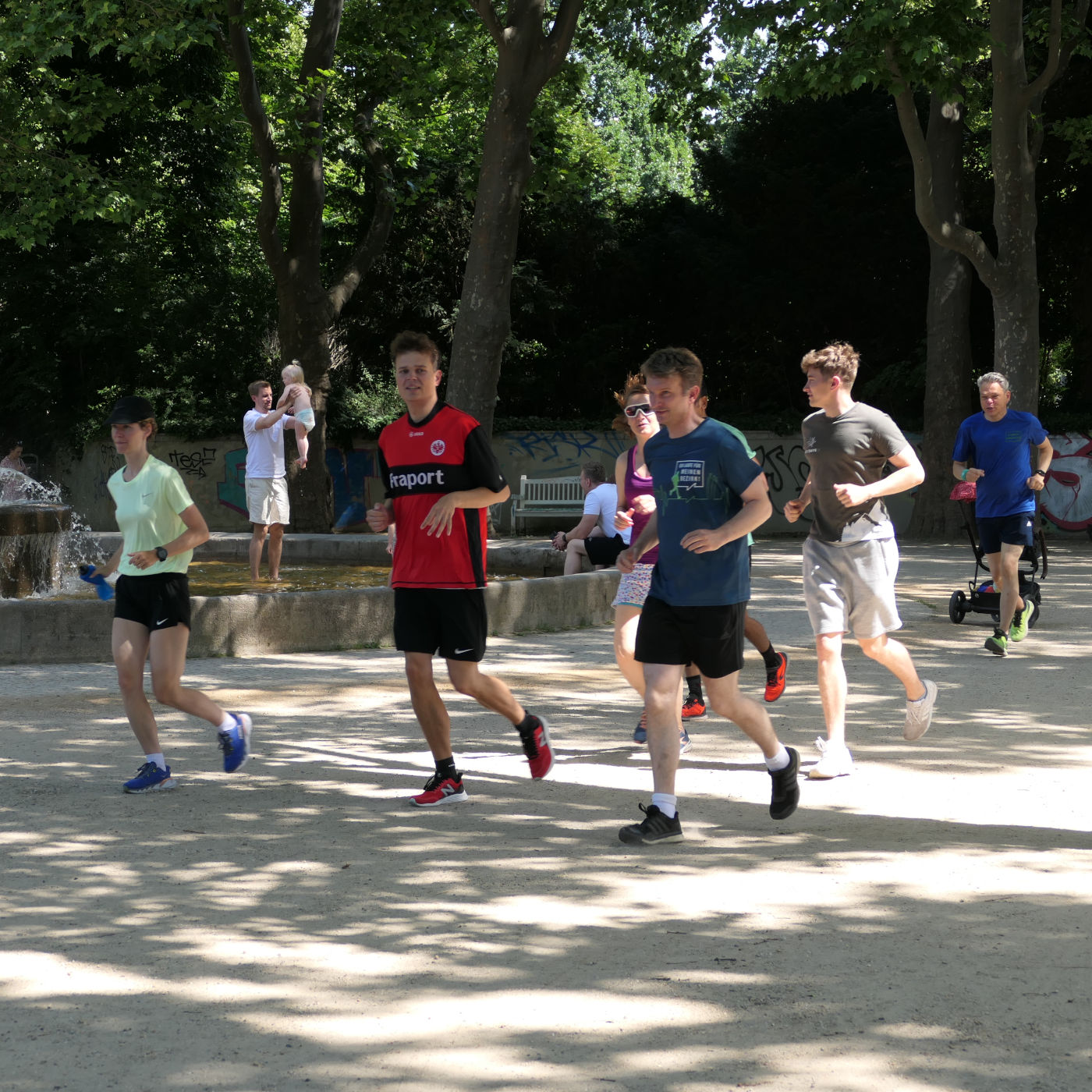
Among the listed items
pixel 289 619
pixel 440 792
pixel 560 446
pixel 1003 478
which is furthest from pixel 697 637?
pixel 560 446

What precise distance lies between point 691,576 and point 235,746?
237cm

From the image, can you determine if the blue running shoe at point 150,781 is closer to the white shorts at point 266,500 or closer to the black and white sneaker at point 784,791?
the black and white sneaker at point 784,791

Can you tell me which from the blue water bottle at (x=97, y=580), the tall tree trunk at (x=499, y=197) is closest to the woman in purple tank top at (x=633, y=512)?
the blue water bottle at (x=97, y=580)

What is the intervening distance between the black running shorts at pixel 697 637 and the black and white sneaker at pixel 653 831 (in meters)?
0.60

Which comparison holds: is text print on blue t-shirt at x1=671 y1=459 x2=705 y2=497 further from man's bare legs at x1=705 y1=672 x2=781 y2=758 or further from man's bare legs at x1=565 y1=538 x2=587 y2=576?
man's bare legs at x1=565 y1=538 x2=587 y2=576

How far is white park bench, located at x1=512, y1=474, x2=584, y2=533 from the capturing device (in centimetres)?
2814

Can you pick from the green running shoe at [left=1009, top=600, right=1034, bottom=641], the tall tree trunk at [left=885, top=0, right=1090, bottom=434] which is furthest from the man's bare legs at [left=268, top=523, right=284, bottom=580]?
the tall tree trunk at [left=885, top=0, right=1090, bottom=434]

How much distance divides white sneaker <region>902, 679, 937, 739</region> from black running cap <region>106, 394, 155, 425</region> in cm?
400

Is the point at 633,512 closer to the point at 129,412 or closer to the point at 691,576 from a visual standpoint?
the point at 691,576

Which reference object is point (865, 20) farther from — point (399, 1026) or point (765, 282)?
point (399, 1026)

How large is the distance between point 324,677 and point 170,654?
363cm

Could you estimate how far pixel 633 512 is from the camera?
7.57 meters

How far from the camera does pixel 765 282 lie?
30703mm

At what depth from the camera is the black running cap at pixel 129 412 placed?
6.72 metres
